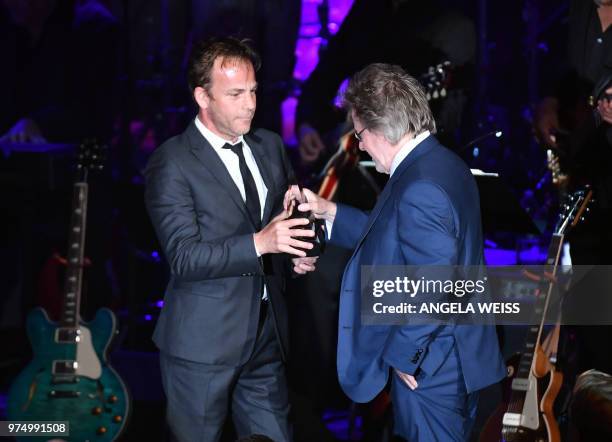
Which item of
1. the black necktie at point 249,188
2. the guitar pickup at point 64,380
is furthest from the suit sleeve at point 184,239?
the guitar pickup at point 64,380

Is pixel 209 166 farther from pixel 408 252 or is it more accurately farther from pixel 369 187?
pixel 369 187

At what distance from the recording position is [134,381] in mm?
5980

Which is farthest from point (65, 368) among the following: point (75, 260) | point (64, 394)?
point (75, 260)

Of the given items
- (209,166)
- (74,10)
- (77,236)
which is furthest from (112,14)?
(209,166)

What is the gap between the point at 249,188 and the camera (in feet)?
12.9

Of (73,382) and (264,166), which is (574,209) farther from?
(73,382)

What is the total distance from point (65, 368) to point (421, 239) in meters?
2.46

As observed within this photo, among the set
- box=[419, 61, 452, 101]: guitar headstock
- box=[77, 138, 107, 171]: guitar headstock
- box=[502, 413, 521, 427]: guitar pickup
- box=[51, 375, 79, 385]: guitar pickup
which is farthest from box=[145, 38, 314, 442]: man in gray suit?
box=[419, 61, 452, 101]: guitar headstock

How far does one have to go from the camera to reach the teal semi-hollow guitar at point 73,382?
4938 millimetres

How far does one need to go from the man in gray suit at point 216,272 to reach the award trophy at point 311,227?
7 cm

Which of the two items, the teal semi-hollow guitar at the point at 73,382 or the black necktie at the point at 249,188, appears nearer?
the black necktie at the point at 249,188

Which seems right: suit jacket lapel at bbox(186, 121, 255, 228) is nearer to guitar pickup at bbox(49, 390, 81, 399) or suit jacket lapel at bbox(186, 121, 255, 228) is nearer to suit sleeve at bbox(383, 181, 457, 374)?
suit sleeve at bbox(383, 181, 457, 374)

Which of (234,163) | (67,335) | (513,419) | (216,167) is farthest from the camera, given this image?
(67,335)

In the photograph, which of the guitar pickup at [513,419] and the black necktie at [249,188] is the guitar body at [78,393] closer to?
the black necktie at [249,188]
